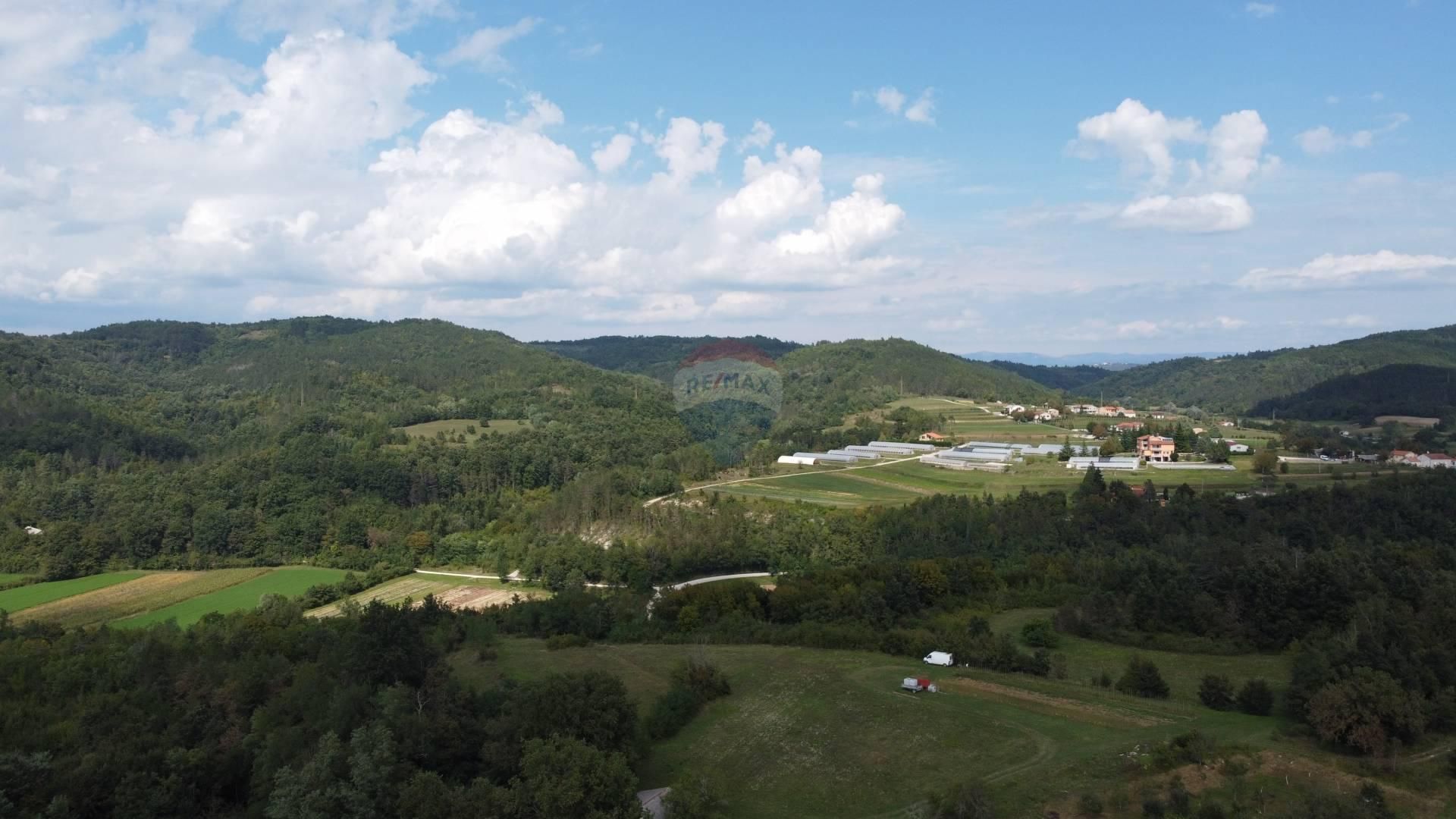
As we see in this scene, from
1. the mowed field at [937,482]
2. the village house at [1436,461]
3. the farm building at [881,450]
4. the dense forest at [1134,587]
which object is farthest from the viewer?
the farm building at [881,450]

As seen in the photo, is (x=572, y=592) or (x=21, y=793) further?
(x=572, y=592)

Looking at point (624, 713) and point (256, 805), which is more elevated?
point (624, 713)

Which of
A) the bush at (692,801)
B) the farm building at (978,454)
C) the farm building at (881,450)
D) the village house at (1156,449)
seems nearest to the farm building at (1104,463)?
the village house at (1156,449)

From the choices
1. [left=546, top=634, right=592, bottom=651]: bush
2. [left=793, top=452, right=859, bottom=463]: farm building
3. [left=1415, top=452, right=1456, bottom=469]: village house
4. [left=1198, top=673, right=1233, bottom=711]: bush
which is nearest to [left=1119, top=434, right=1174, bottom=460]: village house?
[left=1415, top=452, right=1456, bottom=469]: village house

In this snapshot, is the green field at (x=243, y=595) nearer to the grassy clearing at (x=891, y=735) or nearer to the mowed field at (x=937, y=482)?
the grassy clearing at (x=891, y=735)

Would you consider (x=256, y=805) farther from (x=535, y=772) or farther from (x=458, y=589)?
(x=458, y=589)

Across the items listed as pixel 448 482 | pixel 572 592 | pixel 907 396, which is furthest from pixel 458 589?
pixel 907 396
